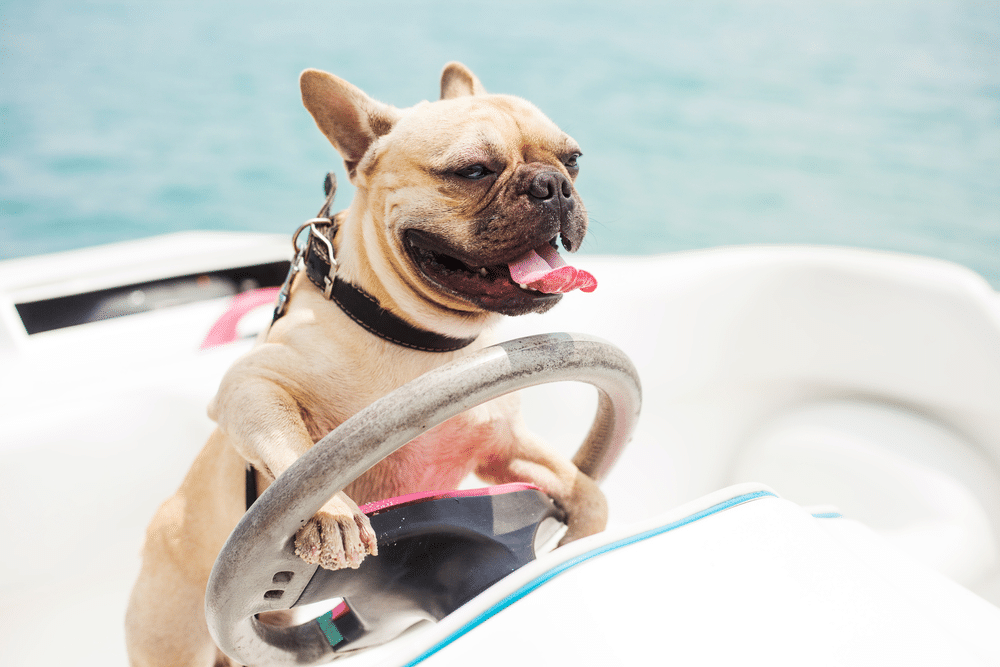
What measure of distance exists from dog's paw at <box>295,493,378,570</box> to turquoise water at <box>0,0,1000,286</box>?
565cm

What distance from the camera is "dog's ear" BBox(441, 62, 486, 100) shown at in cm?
97

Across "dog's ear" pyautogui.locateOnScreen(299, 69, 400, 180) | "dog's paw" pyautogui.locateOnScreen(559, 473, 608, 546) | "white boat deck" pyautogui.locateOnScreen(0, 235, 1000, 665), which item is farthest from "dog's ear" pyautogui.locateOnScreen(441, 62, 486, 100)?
"dog's paw" pyautogui.locateOnScreen(559, 473, 608, 546)

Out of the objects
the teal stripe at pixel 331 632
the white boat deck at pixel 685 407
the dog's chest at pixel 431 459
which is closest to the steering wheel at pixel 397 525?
the teal stripe at pixel 331 632

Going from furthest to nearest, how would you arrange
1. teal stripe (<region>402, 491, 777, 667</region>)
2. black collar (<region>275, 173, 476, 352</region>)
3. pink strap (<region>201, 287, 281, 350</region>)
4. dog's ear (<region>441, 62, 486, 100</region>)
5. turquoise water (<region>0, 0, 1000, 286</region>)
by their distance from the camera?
1. turquoise water (<region>0, 0, 1000, 286</region>)
2. pink strap (<region>201, 287, 281, 350</region>)
3. dog's ear (<region>441, 62, 486, 100</region>)
4. black collar (<region>275, 173, 476, 352</region>)
5. teal stripe (<region>402, 491, 777, 667</region>)

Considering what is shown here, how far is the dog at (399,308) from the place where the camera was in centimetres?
68

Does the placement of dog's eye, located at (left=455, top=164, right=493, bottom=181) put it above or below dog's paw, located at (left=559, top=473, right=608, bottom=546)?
above

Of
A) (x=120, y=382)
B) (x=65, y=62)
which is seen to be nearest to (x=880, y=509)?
(x=120, y=382)

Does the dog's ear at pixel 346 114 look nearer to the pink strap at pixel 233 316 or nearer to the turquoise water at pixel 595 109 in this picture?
the pink strap at pixel 233 316

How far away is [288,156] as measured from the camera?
7.65 metres

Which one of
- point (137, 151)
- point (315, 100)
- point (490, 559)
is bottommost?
point (137, 151)

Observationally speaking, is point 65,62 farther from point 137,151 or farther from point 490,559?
point 490,559

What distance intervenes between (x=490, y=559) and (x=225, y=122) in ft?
28.1

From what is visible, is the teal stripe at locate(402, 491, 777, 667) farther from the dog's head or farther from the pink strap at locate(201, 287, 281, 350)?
the pink strap at locate(201, 287, 281, 350)

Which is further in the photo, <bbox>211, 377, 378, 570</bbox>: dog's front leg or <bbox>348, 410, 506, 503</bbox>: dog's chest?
<bbox>348, 410, 506, 503</bbox>: dog's chest
